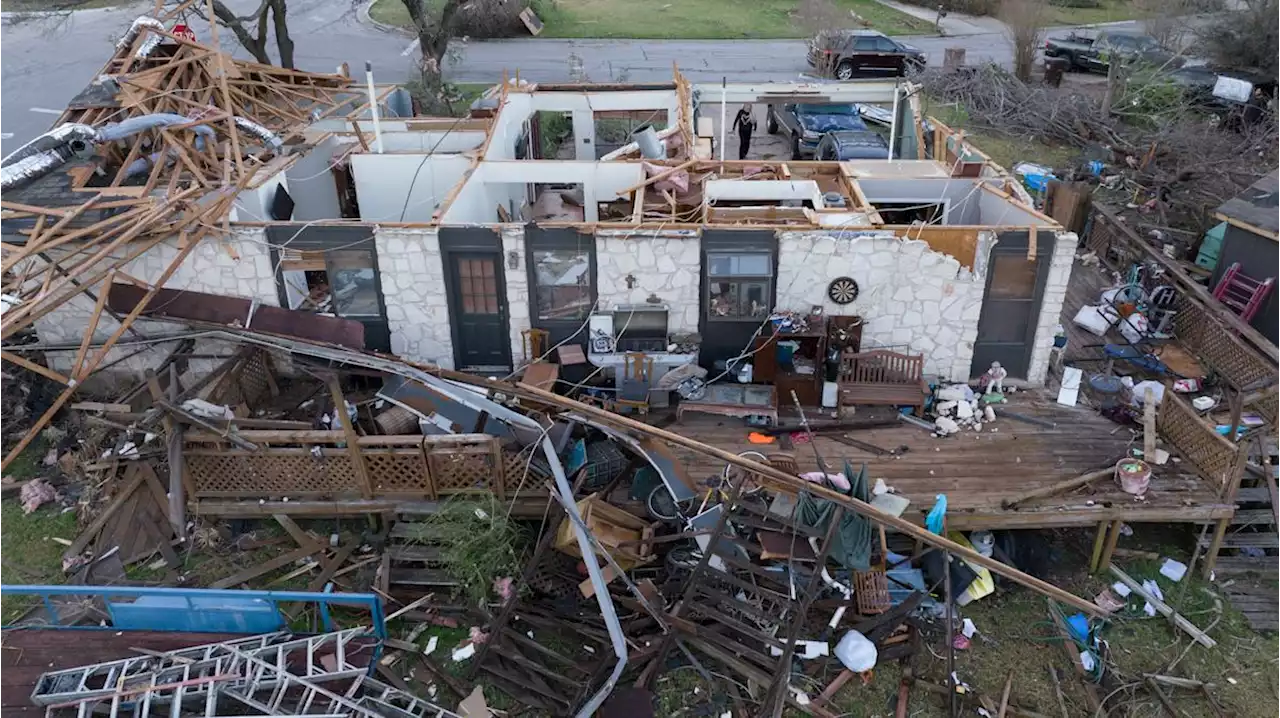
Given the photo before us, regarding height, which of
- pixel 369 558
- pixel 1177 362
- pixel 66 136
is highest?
pixel 66 136

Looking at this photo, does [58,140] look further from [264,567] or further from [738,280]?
[738,280]

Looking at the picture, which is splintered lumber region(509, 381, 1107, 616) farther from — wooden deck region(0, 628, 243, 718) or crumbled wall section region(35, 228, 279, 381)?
crumbled wall section region(35, 228, 279, 381)

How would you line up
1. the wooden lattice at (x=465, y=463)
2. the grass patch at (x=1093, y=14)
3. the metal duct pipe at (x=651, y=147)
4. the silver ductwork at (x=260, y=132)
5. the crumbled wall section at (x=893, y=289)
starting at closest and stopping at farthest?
the wooden lattice at (x=465, y=463) < the crumbled wall section at (x=893, y=289) < the silver ductwork at (x=260, y=132) < the metal duct pipe at (x=651, y=147) < the grass patch at (x=1093, y=14)

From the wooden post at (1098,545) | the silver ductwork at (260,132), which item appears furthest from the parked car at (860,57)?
the wooden post at (1098,545)

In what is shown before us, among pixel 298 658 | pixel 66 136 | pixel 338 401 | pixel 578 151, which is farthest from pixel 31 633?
pixel 578 151

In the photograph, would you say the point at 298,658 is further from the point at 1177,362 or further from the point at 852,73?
the point at 852,73

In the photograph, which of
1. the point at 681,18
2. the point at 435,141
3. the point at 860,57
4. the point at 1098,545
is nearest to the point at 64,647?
the point at 435,141

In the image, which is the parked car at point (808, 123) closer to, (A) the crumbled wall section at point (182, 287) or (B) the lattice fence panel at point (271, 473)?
(A) the crumbled wall section at point (182, 287)
